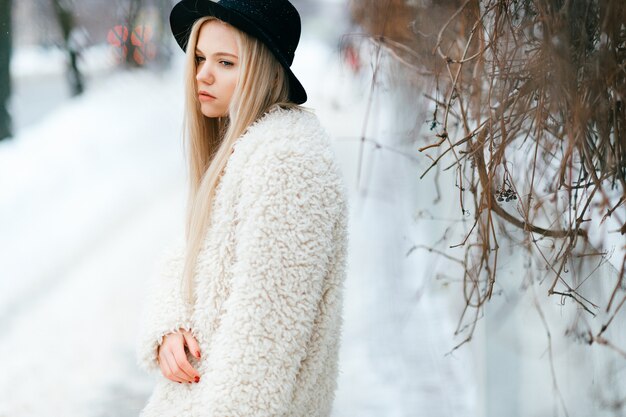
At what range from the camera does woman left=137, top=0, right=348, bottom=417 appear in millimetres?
1345

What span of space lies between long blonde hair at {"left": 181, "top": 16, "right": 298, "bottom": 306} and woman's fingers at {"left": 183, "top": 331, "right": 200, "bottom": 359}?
72 mm

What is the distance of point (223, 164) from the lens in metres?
1.49

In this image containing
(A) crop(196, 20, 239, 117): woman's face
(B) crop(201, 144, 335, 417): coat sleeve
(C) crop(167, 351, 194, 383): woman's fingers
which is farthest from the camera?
(A) crop(196, 20, 239, 117): woman's face

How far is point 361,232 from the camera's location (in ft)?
21.6

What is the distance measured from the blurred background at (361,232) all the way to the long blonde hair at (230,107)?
0.36 m

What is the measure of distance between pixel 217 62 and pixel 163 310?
0.53 meters

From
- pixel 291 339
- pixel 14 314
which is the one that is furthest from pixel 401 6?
pixel 14 314

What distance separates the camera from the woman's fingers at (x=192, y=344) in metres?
1.43

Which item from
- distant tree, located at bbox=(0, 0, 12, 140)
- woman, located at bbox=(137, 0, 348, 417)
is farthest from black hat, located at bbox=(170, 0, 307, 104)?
distant tree, located at bbox=(0, 0, 12, 140)

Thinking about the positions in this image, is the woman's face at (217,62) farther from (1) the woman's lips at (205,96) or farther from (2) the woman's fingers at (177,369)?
(2) the woman's fingers at (177,369)

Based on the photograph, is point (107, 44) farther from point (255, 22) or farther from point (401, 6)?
point (255, 22)

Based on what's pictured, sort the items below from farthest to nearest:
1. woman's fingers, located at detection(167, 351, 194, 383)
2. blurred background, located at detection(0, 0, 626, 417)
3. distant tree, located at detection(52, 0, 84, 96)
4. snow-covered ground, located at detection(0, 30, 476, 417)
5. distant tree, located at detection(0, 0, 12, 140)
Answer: snow-covered ground, located at detection(0, 30, 476, 417) → distant tree, located at detection(52, 0, 84, 96) → distant tree, located at detection(0, 0, 12, 140) → blurred background, located at detection(0, 0, 626, 417) → woman's fingers, located at detection(167, 351, 194, 383)

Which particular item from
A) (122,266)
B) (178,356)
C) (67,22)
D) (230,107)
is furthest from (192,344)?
(122,266)

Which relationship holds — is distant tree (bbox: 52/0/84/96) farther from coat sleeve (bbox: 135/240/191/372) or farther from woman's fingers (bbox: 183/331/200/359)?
woman's fingers (bbox: 183/331/200/359)
